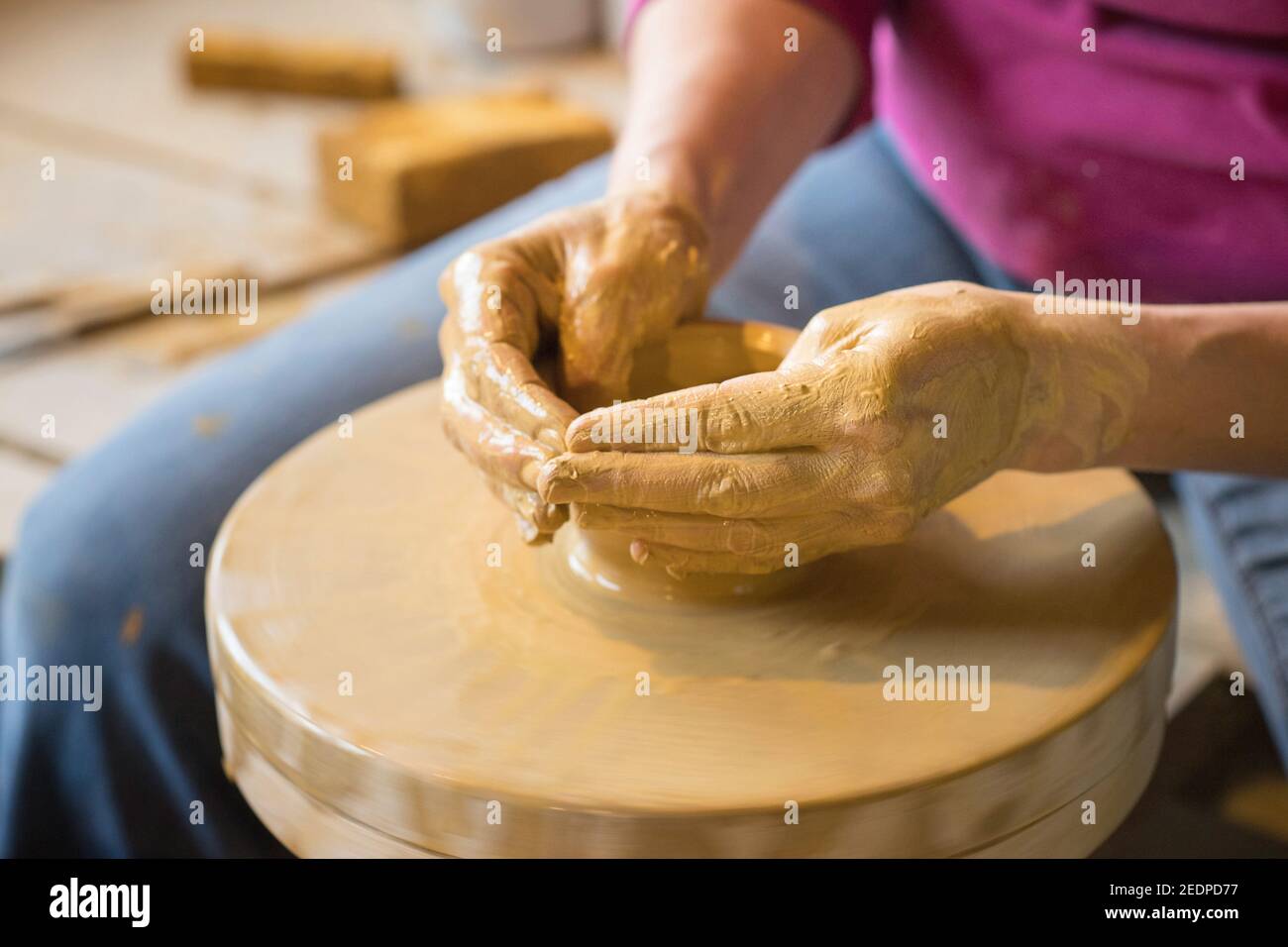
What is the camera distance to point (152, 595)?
1.13 meters

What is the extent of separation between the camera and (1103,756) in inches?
30.6

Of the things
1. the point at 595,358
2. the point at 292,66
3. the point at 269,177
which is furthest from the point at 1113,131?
the point at 292,66

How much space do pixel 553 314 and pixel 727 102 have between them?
33cm

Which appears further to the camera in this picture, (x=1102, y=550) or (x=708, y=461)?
(x=1102, y=550)

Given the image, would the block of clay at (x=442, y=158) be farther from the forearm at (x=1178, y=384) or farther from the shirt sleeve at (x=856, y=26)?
the forearm at (x=1178, y=384)

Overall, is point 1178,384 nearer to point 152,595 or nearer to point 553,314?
point 553,314

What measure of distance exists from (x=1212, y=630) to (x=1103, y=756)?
1.02 metres

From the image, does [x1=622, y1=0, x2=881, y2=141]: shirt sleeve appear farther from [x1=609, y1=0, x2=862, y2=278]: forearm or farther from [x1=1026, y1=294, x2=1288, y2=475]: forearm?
[x1=1026, y1=294, x2=1288, y2=475]: forearm

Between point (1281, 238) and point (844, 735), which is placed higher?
point (1281, 238)

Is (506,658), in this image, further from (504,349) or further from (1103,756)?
(1103,756)

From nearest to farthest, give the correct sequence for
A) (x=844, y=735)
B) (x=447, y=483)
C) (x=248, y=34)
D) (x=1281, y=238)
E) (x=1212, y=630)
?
(x=844, y=735) → (x=447, y=483) → (x=1281, y=238) → (x=1212, y=630) → (x=248, y=34)

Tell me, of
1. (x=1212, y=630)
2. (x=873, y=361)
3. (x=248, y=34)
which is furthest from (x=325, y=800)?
(x=248, y=34)

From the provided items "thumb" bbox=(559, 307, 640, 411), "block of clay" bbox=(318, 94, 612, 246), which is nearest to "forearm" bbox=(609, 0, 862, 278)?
"thumb" bbox=(559, 307, 640, 411)

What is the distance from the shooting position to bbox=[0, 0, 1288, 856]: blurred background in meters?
1.68
